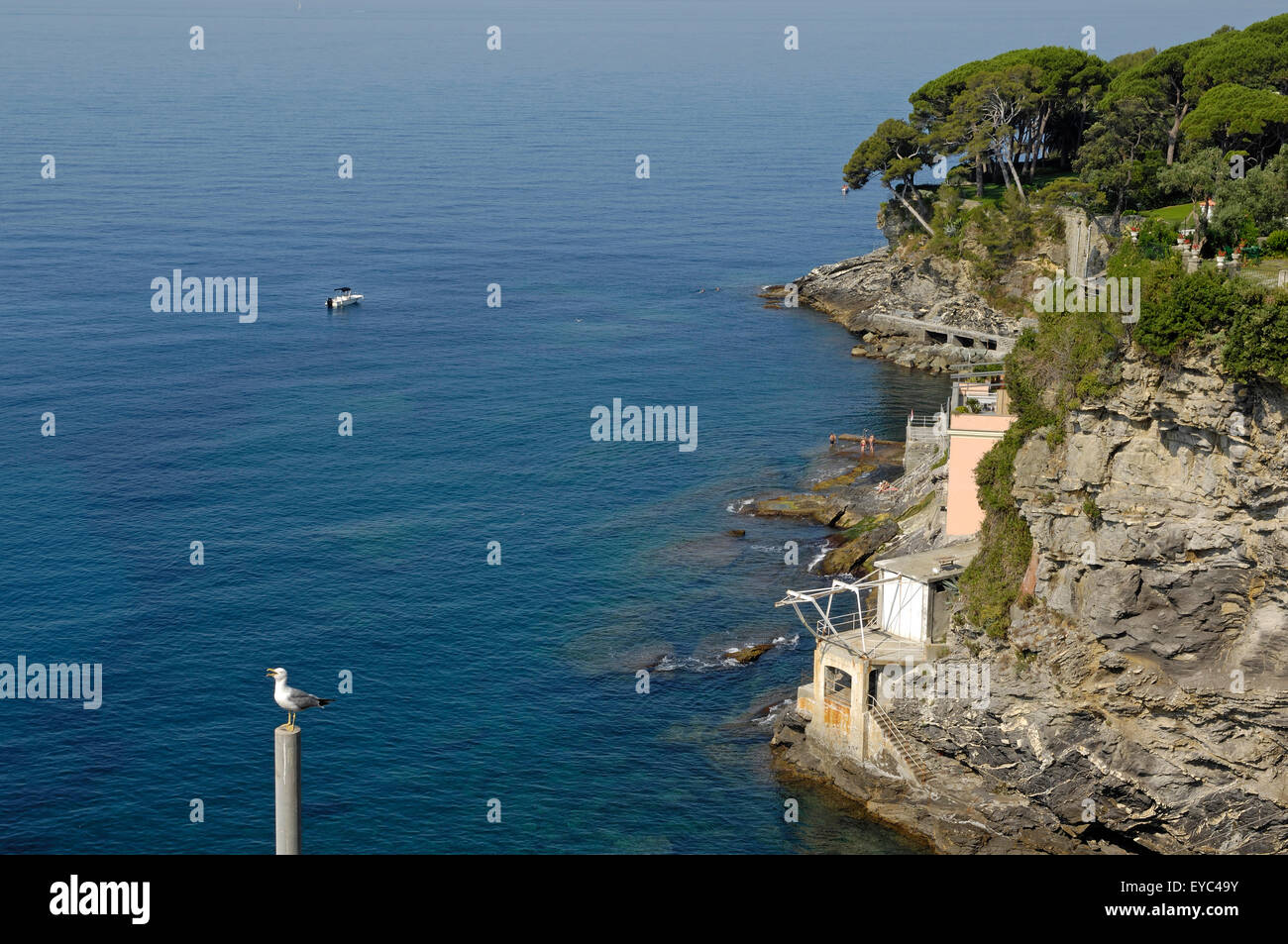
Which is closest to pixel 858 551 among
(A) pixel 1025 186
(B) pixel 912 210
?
(A) pixel 1025 186

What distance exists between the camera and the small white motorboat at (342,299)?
150 meters

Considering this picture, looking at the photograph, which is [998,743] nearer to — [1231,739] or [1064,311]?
[1231,739]

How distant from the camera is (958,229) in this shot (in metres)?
136

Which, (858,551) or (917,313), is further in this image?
(917,313)

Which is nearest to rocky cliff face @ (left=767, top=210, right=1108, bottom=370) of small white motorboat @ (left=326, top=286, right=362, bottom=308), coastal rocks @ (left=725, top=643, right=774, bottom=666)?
small white motorboat @ (left=326, top=286, right=362, bottom=308)

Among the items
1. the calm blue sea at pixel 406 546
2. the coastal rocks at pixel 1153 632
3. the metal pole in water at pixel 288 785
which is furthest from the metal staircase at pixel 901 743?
the metal pole in water at pixel 288 785

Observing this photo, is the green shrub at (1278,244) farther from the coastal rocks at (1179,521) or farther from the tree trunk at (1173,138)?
the tree trunk at (1173,138)

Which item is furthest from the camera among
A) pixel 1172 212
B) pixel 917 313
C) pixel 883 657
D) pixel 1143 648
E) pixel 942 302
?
pixel 917 313

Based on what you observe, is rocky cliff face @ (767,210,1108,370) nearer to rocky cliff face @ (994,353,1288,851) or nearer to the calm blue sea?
the calm blue sea

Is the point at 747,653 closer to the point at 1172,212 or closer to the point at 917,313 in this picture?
the point at 1172,212

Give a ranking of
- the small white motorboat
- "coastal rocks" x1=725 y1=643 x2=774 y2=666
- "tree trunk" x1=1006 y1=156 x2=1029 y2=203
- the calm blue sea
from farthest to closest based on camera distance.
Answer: the small white motorboat
"tree trunk" x1=1006 y1=156 x2=1029 y2=203
"coastal rocks" x1=725 y1=643 x2=774 y2=666
the calm blue sea

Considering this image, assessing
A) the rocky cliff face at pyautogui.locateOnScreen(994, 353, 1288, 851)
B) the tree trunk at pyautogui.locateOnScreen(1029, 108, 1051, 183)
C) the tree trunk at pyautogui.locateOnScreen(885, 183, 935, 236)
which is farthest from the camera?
the tree trunk at pyautogui.locateOnScreen(885, 183, 935, 236)

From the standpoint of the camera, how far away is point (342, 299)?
15050cm

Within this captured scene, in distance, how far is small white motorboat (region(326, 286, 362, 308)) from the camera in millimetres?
150000
